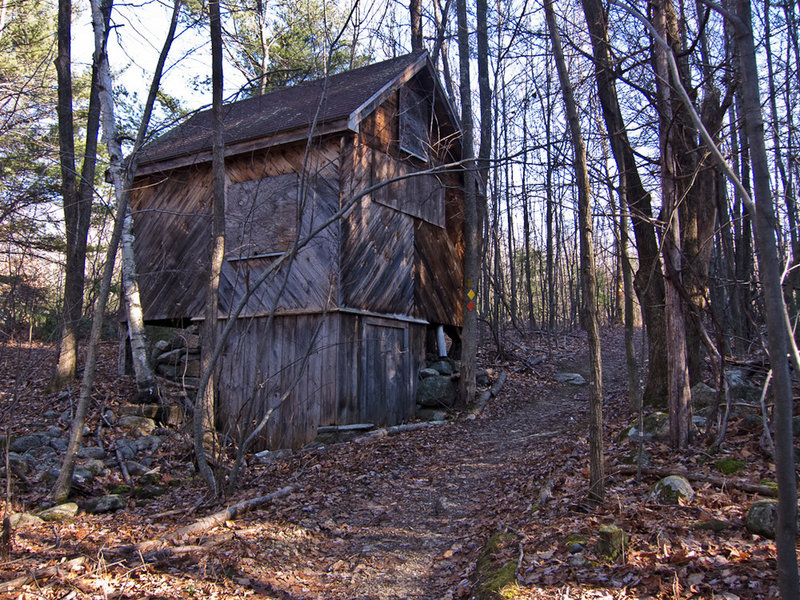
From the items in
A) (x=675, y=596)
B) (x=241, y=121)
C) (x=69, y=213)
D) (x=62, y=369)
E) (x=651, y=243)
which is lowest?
(x=675, y=596)

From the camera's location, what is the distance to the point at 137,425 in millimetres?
10398

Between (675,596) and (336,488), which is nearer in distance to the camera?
(675,596)

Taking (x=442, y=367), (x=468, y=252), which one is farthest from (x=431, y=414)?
(x=468, y=252)

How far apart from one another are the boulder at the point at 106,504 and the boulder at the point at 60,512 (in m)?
0.27

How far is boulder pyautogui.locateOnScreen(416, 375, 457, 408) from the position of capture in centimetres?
1321

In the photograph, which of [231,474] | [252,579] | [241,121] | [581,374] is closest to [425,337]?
[581,374]

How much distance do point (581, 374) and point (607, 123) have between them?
31.4ft

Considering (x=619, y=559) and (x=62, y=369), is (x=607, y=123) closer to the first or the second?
(x=619, y=559)

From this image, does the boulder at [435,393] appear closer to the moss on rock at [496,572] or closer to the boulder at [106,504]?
the boulder at [106,504]

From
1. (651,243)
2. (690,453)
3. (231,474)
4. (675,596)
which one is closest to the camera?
(675,596)

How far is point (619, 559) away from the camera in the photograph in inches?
158

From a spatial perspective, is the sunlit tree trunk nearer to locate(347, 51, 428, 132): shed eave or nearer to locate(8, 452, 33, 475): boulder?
locate(347, 51, 428, 132): shed eave

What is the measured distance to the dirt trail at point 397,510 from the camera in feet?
15.8

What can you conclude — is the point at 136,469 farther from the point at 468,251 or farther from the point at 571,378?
the point at 571,378
